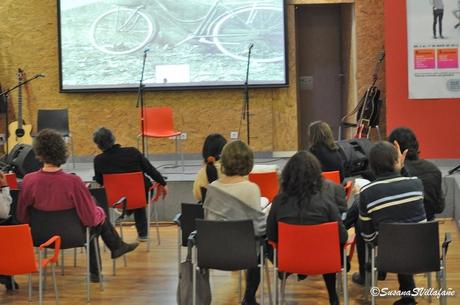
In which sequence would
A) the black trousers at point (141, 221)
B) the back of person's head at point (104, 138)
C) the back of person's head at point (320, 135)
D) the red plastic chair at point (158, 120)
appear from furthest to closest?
1. the red plastic chair at point (158, 120)
2. the black trousers at point (141, 221)
3. the back of person's head at point (104, 138)
4. the back of person's head at point (320, 135)

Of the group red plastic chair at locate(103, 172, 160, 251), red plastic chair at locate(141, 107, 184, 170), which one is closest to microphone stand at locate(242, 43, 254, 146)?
red plastic chair at locate(141, 107, 184, 170)

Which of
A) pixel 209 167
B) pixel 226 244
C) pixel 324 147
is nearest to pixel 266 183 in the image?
pixel 324 147

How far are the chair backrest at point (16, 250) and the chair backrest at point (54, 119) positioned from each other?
518cm

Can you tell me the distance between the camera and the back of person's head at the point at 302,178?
4.45 m

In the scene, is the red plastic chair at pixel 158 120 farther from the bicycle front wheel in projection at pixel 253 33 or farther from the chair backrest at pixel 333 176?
the chair backrest at pixel 333 176

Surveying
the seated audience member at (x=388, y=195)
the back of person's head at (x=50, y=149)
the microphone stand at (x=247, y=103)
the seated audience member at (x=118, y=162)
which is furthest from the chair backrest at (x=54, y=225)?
the microphone stand at (x=247, y=103)

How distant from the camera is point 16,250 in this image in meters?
4.71

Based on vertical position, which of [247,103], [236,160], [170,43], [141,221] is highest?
[170,43]

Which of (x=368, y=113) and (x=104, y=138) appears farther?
(x=368, y=113)

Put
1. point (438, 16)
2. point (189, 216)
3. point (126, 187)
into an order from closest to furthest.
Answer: point (189, 216)
point (126, 187)
point (438, 16)

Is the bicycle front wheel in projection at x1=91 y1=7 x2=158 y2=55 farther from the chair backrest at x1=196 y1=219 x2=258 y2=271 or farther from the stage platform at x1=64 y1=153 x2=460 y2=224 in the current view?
the chair backrest at x1=196 y1=219 x2=258 y2=271

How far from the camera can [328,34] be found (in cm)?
1082

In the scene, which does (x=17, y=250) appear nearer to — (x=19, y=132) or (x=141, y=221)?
(x=141, y=221)

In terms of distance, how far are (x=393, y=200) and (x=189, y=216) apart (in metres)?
1.44
